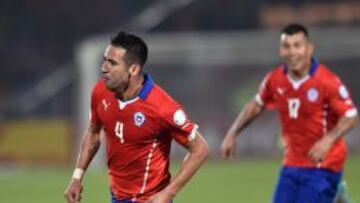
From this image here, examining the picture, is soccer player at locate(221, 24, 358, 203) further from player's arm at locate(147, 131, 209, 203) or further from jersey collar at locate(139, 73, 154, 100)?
jersey collar at locate(139, 73, 154, 100)

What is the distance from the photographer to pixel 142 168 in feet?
25.3

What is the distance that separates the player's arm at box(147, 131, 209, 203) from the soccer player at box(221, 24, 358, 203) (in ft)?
6.81

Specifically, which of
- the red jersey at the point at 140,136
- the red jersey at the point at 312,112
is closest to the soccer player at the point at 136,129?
the red jersey at the point at 140,136

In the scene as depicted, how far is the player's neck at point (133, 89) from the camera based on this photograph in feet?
25.0

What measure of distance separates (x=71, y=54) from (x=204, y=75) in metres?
3.23

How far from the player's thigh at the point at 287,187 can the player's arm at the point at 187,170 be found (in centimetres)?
211

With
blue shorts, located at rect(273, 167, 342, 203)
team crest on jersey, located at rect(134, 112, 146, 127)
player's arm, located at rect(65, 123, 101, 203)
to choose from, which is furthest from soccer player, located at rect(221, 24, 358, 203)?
team crest on jersey, located at rect(134, 112, 146, 127)

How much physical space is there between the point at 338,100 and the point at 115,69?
8.66 ft

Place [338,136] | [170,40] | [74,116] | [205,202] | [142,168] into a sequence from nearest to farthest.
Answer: [142,168] → [338,136] → [205,202] → [74,116] → [170,40]

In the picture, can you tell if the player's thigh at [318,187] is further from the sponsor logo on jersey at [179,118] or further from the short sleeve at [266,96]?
the sponsor logo on jersey at [179,118]

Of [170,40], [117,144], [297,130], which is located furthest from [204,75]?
[117,144]

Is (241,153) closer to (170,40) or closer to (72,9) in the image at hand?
(170,40)

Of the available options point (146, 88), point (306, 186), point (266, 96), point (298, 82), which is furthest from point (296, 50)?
point (146, 88)

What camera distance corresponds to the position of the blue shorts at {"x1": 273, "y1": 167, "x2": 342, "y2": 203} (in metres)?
9.43
